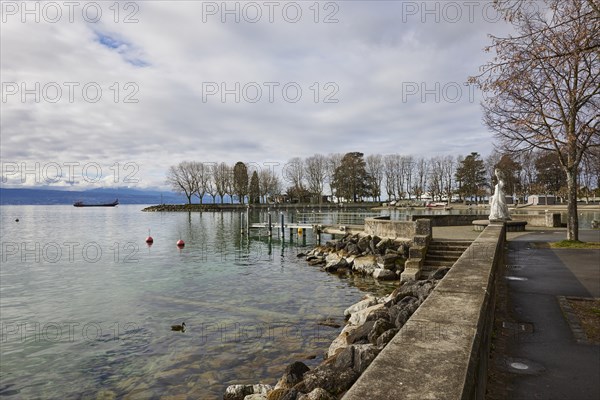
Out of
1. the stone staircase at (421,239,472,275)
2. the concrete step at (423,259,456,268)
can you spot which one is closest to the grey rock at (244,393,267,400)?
the stone staircase at (421,239,472,275)

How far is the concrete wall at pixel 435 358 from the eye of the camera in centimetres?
238

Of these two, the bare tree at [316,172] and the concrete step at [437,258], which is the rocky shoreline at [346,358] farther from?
the bare tree at [316,172]

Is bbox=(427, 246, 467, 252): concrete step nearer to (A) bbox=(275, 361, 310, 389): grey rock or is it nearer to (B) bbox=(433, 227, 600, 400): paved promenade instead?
(B) bbox=(433, 227, 600, 400): paved promenade

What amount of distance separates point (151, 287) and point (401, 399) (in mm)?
17177

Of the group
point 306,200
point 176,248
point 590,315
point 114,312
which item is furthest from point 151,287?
point 306,200

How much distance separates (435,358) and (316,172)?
103228 millimetres

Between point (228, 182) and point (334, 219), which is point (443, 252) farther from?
point (228, 182)

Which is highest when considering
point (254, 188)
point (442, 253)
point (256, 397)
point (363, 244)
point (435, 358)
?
point (254, 188)

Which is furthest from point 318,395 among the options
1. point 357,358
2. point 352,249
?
point 352,249

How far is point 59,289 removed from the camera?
17531 millimetres

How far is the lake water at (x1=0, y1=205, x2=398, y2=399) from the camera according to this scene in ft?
27.4

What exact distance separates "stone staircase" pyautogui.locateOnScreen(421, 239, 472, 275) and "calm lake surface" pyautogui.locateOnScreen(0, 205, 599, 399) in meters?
2.41

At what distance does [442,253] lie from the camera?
55.2 feet

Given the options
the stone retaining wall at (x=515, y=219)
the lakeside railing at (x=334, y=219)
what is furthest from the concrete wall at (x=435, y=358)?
the lakeside railing at (x=334, y=219)
